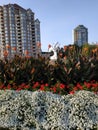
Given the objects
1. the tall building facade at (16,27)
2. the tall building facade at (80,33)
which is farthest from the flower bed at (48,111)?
the tall building facade at (80,33)

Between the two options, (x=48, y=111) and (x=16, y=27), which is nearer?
(x=48, y=111)

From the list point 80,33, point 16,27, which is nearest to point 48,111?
point 16,27

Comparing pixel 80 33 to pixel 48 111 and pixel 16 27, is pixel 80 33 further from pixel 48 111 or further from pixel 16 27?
pixel 48 111

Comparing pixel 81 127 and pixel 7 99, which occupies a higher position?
pixel 7 99

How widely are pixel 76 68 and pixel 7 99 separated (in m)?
3.39

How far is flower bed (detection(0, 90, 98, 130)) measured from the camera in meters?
5.68

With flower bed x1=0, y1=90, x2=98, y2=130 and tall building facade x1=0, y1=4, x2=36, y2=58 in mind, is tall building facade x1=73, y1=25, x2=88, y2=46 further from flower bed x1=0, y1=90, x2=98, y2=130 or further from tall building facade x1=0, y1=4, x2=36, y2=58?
flower bed x1=0, y1=90, x2=98, y2=130

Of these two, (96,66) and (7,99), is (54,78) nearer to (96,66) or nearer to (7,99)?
(96,66)

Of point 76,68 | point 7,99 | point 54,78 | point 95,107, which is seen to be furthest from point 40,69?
point 95,107

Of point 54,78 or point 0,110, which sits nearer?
point 0,110

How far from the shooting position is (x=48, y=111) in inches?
228

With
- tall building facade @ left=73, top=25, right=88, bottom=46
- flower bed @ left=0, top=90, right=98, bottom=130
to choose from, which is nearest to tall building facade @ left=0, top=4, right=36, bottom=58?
tall building facade @ left=73, top=25, right=88, bottom=46

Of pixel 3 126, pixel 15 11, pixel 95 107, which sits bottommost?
pixel 3 126

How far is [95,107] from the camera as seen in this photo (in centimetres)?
575
